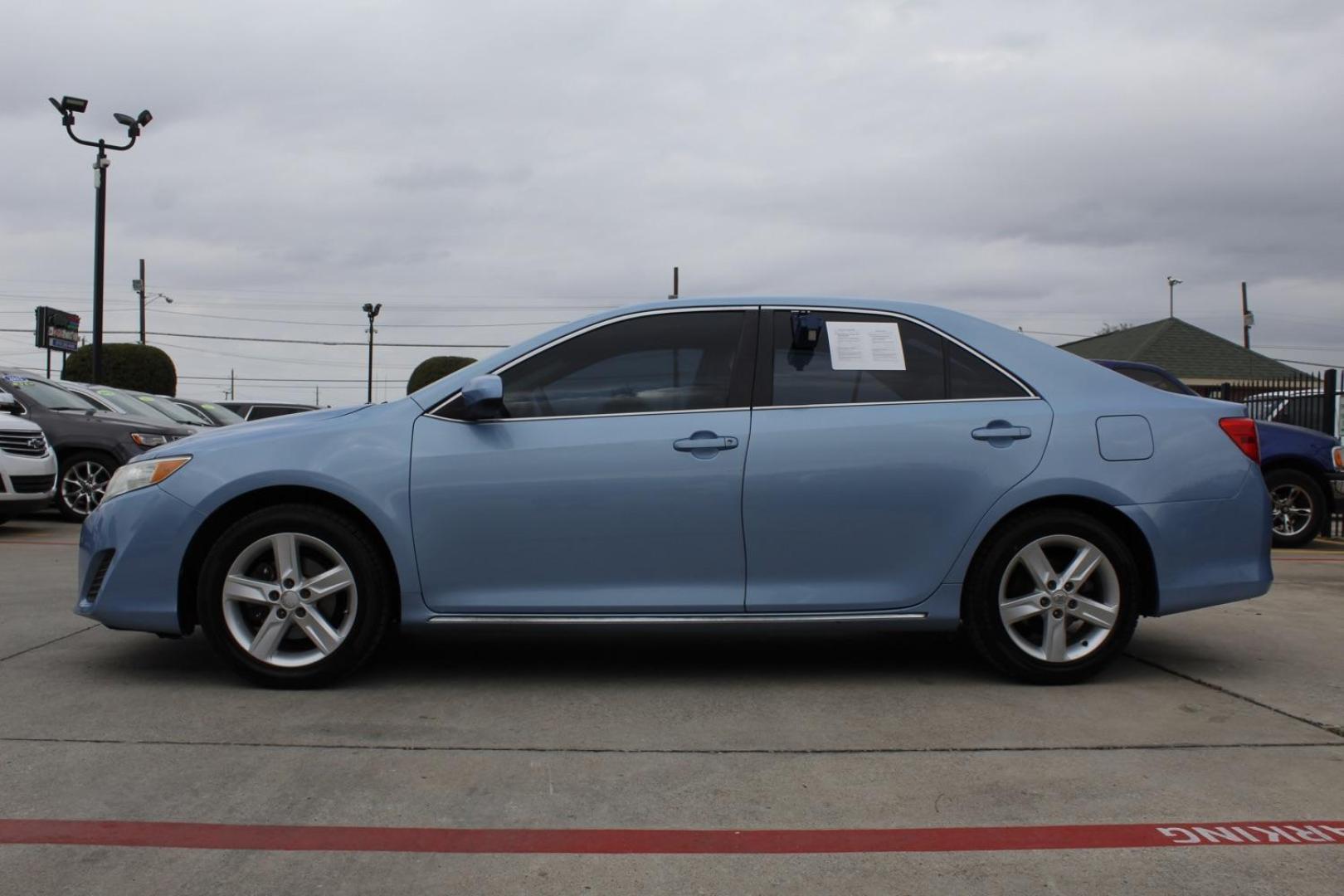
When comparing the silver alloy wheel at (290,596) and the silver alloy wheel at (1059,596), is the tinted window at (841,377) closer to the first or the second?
the silver alloy wheel at (1059,596)

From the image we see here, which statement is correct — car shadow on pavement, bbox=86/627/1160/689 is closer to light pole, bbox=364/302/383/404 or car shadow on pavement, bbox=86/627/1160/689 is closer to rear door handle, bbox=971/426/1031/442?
rear door handle, bbox=971/426/1031/442

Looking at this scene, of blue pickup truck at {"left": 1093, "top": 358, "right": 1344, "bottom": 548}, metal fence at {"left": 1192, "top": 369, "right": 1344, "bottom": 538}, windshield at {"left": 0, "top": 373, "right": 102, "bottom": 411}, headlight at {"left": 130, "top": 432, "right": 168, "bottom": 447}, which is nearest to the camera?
blue pickup truck at {"left": 1093, "top": 358, "right": 1344, "bottom": 548}

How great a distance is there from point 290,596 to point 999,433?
2967mm

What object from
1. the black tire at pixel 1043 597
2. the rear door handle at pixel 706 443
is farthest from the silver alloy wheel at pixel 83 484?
the black tire at pixel 1043 597

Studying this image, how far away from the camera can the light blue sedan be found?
4633 millimetres

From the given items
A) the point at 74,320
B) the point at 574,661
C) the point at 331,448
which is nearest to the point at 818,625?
the point at 574,661

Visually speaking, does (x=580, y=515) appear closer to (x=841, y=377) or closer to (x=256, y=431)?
(x=841, y=377)

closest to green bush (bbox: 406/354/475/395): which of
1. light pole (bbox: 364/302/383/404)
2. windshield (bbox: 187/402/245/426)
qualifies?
light pole (bbox: 364/302/383/404)

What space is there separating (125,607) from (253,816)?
5.77ft

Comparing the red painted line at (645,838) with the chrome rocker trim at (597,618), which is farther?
the chrome rocker trim at (597,618)

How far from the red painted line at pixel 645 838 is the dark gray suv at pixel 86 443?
32.8 ft

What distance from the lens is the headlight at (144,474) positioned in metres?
4.74

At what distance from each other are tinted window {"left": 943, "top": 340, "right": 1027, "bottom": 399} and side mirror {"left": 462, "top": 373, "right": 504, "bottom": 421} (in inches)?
74.2

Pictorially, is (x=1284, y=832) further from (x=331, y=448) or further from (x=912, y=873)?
(x=331, y=448)
